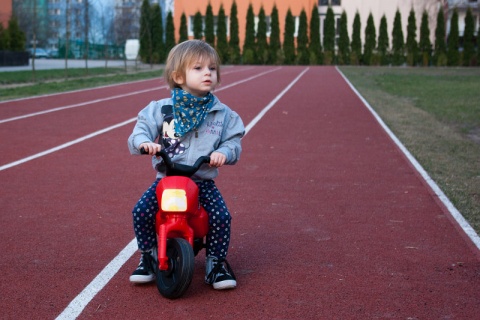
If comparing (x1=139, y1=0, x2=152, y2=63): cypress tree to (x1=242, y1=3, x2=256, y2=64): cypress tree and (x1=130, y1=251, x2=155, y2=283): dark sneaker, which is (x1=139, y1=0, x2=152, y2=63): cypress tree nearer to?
(x1=242, y1=3, x2=256, y2=64): cypress tree

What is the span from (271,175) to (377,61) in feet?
168

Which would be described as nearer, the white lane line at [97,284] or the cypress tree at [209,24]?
the white lane line at [97,284]

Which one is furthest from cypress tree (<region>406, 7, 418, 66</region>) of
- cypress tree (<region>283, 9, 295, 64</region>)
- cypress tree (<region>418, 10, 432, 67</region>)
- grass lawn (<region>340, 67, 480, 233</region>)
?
grass lawn (<region>340, 67, 480, 233</region>)

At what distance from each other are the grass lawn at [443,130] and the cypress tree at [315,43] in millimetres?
32101

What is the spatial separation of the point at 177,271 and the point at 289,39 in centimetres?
5736

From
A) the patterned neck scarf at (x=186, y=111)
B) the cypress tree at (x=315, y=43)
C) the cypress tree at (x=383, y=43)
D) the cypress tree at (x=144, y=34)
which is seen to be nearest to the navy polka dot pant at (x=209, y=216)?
the patterned neck scarf at (x=186, y=111)

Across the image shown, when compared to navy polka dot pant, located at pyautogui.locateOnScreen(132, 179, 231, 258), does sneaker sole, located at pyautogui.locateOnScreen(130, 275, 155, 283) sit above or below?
below

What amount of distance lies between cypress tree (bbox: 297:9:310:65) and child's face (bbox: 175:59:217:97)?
184 feet

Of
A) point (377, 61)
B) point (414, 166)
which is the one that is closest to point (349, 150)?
point (414, 166)

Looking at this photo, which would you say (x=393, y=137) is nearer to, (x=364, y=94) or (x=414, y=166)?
(x=414, y=166)

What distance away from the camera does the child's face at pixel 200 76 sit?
4434 millimetres

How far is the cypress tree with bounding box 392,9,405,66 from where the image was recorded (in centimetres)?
5869

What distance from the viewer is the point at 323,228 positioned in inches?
247

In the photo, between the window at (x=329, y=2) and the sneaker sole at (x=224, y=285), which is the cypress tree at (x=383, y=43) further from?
the sneaker sole at (x=224, y=285)
